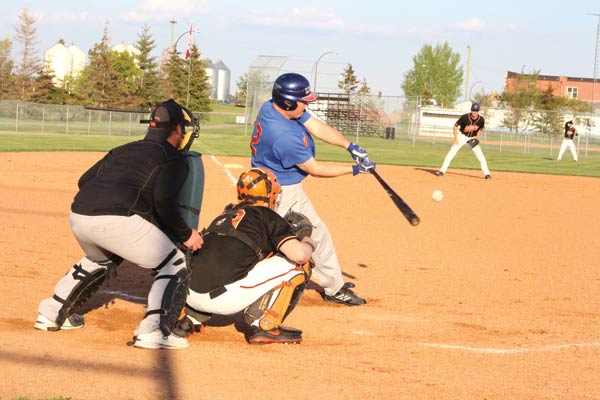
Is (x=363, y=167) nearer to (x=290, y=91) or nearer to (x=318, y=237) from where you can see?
(x=318, y=237)

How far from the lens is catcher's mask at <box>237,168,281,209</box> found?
5.84 meters

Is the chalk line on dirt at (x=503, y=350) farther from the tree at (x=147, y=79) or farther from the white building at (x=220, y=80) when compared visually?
the white building at (x=220, y=80)

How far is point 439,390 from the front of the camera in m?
4.93

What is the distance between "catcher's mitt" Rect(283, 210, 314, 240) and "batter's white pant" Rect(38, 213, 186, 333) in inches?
33.5

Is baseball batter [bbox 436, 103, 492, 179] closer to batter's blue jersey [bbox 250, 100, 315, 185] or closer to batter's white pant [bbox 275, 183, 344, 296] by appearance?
batter's white pant [bbox 275, 183, 344, 296]

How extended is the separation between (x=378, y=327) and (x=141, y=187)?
233cm

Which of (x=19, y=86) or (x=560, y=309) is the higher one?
(x=19, y=86)

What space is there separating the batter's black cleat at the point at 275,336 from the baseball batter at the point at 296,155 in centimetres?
141

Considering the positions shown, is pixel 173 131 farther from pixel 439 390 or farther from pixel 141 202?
pixel 439 390

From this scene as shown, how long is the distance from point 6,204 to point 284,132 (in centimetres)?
734

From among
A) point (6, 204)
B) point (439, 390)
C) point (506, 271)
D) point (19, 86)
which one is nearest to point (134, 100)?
point (19, 86)

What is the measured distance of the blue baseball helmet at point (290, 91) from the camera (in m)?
6.88

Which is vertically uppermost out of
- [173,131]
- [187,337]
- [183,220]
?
[173,131]

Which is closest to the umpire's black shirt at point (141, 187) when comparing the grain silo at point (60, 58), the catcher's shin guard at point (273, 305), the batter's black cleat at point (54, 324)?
the catcher's shin guard at point (273, 305)
